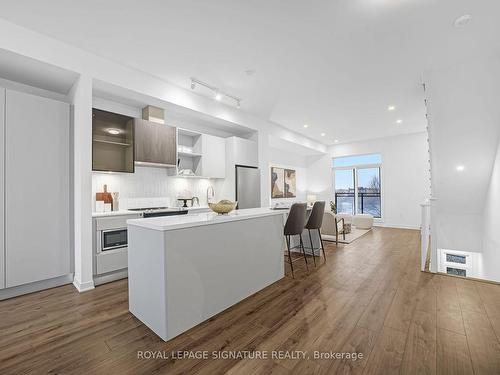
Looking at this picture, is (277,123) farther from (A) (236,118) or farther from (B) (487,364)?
(B) (487,364)

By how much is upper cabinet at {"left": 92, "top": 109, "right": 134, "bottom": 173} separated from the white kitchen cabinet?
6.54 feet

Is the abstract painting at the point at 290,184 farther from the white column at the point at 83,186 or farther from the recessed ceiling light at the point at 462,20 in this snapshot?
the white column at the point at 83,186

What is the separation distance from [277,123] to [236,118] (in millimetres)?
1529

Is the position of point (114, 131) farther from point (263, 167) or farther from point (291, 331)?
point (291, 331)

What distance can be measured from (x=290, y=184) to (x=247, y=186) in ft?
12.6

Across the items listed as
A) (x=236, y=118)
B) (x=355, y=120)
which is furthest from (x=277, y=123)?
(x=355, y=120)

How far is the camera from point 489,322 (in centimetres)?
201

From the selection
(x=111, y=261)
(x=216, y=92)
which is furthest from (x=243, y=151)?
(x=111, y=261)

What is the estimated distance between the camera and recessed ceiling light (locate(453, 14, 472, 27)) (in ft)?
7.81

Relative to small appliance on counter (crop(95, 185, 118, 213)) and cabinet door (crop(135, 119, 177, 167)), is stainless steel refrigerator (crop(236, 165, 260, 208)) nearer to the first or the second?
cabinet door (crop(135, 119, 177, 167))

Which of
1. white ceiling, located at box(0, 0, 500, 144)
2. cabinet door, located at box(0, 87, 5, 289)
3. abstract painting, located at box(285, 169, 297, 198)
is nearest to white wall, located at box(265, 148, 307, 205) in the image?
abstract painting, located at box(285, 169, 297, 198)

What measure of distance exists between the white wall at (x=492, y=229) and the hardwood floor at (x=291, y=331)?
80.3 inches

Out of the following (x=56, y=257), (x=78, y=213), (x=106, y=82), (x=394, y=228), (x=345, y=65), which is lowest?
(x=394, y=228)

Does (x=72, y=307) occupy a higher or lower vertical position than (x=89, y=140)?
lower
